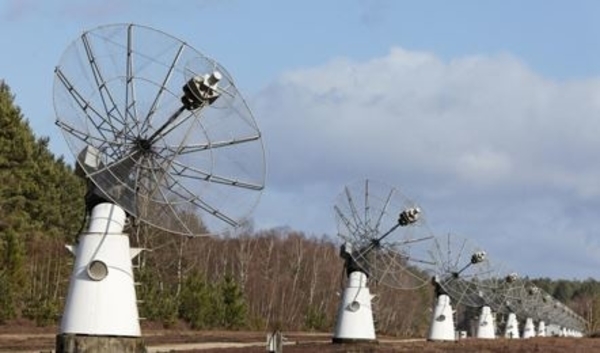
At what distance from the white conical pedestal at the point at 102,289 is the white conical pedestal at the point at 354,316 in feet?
84.2

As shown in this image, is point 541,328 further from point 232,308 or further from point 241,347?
point 241,347

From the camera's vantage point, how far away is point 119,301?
28.4 meters

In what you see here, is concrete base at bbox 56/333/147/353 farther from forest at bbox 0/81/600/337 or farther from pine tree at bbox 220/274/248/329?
pine tree at bbox 220/274/248/329

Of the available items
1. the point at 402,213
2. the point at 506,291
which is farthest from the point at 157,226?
the point at 506,291

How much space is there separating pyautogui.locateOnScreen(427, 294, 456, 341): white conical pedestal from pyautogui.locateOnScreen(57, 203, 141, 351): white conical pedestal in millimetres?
45543

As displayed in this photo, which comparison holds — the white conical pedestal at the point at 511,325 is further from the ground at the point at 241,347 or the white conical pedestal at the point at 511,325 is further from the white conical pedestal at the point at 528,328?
the ground at the point at 241,347

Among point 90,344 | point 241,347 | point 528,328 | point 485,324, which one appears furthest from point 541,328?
point 90,344

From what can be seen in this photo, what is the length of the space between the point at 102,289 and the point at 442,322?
4729 cm

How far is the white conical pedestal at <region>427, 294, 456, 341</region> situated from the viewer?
71.8 meters

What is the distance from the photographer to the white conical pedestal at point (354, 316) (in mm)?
53281

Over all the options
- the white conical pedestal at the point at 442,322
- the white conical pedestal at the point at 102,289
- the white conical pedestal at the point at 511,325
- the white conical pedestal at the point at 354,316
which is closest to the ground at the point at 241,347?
the white conical pedestal at the point at 354,316

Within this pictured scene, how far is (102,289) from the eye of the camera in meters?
28.2

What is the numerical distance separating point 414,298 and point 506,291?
70.9m

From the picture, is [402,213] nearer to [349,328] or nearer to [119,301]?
[349,328]
